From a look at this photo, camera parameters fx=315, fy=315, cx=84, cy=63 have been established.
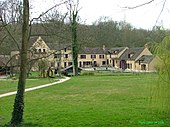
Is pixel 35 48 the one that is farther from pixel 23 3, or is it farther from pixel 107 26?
pixel 107 26

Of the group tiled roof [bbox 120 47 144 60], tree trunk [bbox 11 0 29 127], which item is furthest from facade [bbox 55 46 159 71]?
tree trunk [bbox 11 0 29 127]

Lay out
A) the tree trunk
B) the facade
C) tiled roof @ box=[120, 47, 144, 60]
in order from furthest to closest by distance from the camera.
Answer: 1. the facade
2. tiled roof @ box=[120, 47, 144, 60]
3. the tree trunk

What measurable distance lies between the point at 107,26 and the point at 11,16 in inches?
2551

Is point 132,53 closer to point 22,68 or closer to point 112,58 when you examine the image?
point 112,58

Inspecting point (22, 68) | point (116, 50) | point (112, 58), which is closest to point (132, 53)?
point (116, 50)

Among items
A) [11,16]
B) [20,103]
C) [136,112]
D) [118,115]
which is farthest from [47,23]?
[136,112]

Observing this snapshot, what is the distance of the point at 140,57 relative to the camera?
66.4 meters

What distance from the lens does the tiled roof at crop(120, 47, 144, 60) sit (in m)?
67.6

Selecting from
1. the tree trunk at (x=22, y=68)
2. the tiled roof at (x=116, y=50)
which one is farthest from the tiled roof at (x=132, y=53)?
the tree trunk at (x=22, y=68)

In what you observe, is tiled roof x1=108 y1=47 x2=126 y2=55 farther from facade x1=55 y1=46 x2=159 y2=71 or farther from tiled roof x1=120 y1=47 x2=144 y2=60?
tiled roof x1=120 y1=47 x2=144 y2=60

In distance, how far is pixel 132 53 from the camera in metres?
69.9

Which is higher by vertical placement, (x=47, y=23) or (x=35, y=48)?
(x=47, y=23)

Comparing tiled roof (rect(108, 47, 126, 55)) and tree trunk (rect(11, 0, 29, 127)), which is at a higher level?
tiled roof (rect(108, 47, 126, 55))

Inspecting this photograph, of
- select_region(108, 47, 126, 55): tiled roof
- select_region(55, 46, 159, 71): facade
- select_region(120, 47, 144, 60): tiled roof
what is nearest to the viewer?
select_region(120, 47, 144, 60): tiled roof
